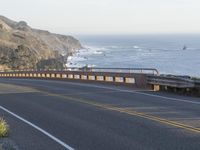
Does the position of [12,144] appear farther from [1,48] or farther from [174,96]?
[1,48]

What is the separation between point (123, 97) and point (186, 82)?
2755mm

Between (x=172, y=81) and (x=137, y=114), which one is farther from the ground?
(x=172, y=81)

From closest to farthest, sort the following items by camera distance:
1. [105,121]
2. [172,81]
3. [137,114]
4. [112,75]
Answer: [105,121] → [137,114] → [172,81] → [112,75]

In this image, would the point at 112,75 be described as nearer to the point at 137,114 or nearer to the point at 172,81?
the point at 172,81

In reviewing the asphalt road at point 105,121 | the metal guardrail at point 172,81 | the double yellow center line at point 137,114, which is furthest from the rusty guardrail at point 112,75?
the double yellow center line at point 137,114

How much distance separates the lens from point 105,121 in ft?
54.1

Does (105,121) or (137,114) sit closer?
(105,121)

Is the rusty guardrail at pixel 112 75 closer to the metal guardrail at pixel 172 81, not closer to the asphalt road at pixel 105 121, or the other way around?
the metal guardrail at pixel 172 81

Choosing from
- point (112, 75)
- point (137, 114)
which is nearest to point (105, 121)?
point (137, 114)

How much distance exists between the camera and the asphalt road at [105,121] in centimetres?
1286

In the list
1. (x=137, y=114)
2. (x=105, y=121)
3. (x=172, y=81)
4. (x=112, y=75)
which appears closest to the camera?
(x=105, y=121)

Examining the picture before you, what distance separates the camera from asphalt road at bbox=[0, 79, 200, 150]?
12859 mm

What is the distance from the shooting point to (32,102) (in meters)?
23.3

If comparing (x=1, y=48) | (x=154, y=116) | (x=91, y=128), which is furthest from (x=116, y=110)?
(x=1, y=48)
